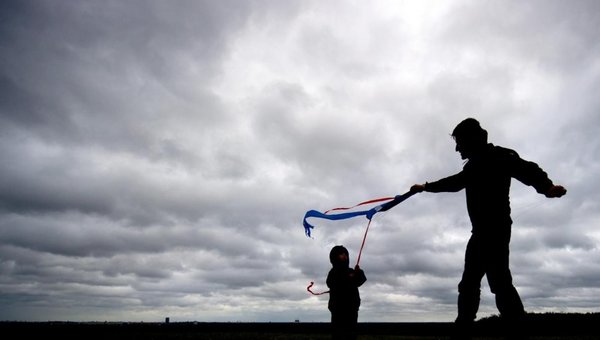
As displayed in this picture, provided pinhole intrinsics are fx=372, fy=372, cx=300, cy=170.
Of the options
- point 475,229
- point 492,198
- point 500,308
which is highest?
point 492,198

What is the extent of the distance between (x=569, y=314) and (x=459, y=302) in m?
28.2

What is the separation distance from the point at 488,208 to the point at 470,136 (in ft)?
3.56

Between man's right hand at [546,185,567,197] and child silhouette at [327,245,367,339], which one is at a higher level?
man's right hand at [546,185,567,197]

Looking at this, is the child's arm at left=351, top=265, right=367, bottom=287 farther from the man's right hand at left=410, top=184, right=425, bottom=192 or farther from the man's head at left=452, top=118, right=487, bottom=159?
the man's head at left=452, top=118, right=487, bottom=159

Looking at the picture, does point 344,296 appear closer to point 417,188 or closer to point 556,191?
point 417,188

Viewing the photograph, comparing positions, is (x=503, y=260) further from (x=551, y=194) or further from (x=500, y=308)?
(x=551, y=194)

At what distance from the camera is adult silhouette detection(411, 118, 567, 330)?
4664mm

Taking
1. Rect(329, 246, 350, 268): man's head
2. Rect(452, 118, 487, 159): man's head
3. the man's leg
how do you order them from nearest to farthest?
the man's leg < Rect(452, 118, 487, 159): man's head < Rect(329, 246, 350, 268): man's head

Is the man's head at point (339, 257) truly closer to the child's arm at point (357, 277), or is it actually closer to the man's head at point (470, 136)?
the child's arm at point (357, 277)

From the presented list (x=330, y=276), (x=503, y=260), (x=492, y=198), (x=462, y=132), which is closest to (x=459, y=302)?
(x=503, y=260)

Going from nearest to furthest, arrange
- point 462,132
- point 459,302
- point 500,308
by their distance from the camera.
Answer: point 500,308, point 459,302, point 462,132

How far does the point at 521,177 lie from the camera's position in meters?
5.03

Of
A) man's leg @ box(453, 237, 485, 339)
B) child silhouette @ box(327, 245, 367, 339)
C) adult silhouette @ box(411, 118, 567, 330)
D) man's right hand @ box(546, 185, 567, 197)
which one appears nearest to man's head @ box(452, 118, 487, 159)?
adult silhouette @ box(411, 118, 567, 330)

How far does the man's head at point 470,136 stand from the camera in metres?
5.36
